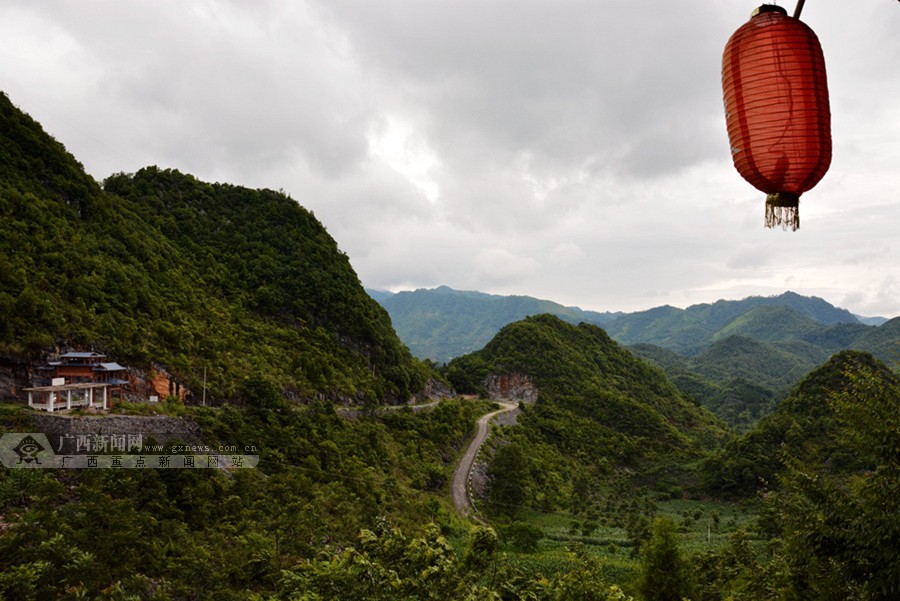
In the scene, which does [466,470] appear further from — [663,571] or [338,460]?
[663,571]

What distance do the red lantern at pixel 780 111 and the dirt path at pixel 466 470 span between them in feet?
106

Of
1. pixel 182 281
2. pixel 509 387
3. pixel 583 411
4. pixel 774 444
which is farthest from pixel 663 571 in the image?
pixel 509 387

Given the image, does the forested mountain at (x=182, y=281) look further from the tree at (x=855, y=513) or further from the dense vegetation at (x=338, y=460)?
the tree at (x=855, y=513)

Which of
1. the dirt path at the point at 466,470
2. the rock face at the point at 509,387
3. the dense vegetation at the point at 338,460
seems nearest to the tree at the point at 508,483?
the dense vegetation at the point at 338,460

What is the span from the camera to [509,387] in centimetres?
7019

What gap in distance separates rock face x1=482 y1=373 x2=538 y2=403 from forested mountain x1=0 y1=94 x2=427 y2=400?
58.7ft

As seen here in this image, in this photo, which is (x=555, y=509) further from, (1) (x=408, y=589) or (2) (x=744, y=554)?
(1) (x=408, y=589)

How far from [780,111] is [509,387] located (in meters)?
68.2

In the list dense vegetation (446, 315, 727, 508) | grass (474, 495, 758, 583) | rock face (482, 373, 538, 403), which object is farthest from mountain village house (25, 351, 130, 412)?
rock face (482, 373, 538, 403)

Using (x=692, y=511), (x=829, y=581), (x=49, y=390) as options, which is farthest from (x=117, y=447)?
(x=692, y=511)

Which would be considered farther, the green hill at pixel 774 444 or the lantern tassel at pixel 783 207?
the green hill at pixel 774 444

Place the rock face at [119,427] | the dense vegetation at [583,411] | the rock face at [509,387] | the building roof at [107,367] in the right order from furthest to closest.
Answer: the rock face at [509,387] → the dense vegetation at [583,411] → the building roof at [107,367] → the rock face at [119,427]

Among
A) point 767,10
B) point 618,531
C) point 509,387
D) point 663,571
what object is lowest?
point 618,531

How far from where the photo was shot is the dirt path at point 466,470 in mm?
32884
